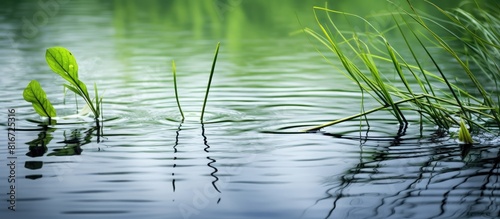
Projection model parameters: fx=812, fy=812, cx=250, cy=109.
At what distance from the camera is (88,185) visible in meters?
2.96

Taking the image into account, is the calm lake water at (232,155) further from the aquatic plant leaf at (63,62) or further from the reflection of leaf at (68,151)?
the aquatic plant leaf at (63,62)

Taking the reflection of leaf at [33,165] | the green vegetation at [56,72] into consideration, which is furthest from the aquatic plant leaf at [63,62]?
the reflection of leaf at [33,165]

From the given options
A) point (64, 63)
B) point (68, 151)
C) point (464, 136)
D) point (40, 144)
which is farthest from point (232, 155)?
point (64, 63)

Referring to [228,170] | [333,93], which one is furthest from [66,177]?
[333,93]

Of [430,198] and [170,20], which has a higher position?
[170,20]

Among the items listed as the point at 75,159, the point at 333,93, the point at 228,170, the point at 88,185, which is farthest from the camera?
the point at 333,93

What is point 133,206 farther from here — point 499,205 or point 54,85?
point 54,85

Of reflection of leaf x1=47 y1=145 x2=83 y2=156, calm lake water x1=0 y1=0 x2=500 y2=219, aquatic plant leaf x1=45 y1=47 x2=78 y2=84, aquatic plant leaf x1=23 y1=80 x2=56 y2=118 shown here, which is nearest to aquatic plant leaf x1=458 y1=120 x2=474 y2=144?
calm lake water x1=0 y1=0 x2=500 y2=219

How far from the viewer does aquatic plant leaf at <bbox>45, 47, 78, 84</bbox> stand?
414cm

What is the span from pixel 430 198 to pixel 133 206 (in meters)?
1.00

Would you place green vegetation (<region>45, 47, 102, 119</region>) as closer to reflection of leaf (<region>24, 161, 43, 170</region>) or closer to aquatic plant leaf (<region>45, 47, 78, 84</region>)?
aquatic plant leaf (<region>45, 47, 78, 84</region>)

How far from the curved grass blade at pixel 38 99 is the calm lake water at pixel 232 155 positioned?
0.07m

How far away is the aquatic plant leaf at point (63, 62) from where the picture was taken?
4.14 metres

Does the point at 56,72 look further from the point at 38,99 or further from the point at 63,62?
the point at 38,99
